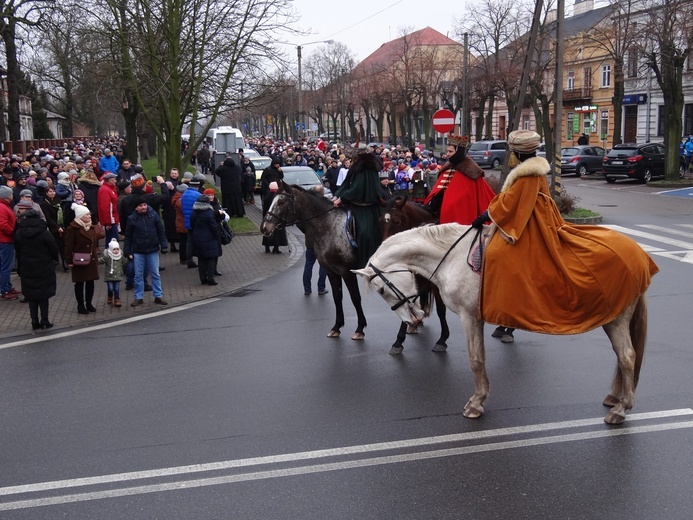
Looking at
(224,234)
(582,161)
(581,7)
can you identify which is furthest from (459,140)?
(581,7)

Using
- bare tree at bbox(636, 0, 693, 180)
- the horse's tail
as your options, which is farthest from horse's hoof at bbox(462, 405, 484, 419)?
Result: bare tree at bbox(636, 0, 693, 180)

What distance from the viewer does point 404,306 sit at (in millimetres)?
6902

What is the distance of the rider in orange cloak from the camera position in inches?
239

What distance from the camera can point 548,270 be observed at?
20.2 feet

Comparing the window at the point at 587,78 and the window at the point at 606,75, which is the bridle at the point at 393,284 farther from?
the window at the point at 587,78

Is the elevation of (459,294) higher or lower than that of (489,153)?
lower

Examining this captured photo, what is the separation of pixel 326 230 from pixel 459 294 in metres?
3.35

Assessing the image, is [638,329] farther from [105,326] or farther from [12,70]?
[12,70]

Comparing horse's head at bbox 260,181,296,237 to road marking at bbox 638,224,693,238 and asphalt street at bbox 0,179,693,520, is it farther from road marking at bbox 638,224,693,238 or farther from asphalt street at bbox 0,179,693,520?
road marking at bbox 638,224,693,238

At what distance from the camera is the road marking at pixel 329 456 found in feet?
17.4

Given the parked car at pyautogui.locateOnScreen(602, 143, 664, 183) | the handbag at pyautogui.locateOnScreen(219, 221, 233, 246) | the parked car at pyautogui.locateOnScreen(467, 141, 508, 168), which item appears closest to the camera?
the handbag at pyautogui.locateOnScreen(219, 221, 233, 246)

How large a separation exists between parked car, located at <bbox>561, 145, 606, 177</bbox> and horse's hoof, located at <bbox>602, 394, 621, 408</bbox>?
1404 inches

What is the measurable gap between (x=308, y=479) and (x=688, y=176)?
3445 centimetres

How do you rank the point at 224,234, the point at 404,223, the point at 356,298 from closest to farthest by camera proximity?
1. the point at 404,223
2. the point at 356,298
3. the point at 224,234
